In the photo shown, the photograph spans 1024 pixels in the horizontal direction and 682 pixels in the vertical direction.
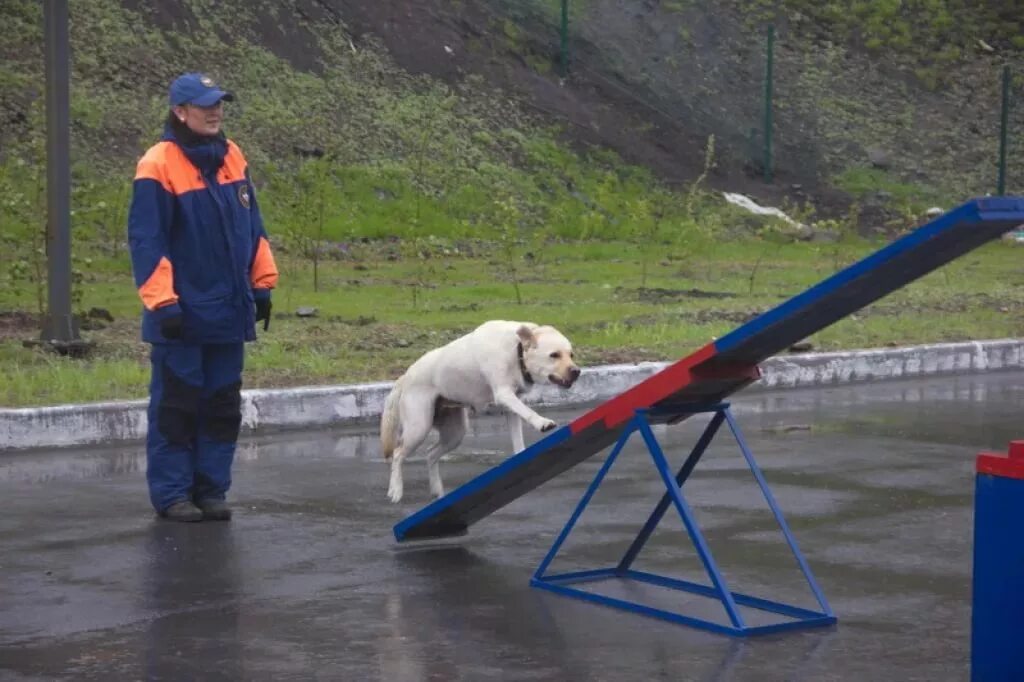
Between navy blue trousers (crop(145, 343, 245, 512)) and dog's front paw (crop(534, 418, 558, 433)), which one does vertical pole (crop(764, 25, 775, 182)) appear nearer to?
navy blue trousers (crop(145, 343, 245, 512))

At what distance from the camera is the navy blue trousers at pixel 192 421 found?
28.4 ft

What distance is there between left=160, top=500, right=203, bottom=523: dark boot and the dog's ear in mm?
1787

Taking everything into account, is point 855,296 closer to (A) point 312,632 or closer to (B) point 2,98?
(A) point 312,632

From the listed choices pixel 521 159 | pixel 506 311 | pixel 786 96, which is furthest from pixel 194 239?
pixel 786 96

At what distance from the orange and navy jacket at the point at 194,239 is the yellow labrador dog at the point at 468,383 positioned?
93 centimetres

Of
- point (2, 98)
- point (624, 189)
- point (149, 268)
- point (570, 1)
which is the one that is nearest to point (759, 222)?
point (624, 189)

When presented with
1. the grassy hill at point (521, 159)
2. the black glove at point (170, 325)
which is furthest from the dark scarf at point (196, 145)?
the grassy hill at point (521, 159)

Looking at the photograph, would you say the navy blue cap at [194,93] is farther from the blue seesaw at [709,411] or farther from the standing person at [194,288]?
the blue seesaw at [709,411]

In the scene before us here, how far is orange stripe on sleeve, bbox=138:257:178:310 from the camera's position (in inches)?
329

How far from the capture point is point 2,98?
2686cm

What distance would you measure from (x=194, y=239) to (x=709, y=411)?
9.89 ft

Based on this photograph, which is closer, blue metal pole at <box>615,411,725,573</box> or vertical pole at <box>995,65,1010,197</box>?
blue metal pole at <box>615,411,725,573</box>

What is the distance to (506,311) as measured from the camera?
1794 centimetres

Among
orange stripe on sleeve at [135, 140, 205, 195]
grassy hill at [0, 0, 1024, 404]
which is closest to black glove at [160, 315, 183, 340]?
orange stripe on sleeve at [135, 140, 205, 195]
